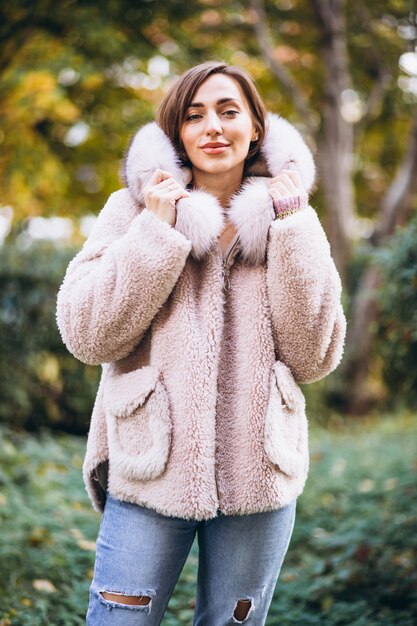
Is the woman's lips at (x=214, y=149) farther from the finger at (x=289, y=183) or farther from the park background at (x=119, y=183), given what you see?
the park background at (x=119, y=183)

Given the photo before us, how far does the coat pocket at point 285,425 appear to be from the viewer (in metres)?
1.84

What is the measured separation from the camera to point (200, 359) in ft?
6.05

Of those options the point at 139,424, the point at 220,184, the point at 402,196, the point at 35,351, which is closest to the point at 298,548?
the point at 139,424

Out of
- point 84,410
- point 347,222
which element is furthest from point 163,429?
point 347,222

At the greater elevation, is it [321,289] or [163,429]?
[321,289]

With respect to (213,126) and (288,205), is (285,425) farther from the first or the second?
(213,126)

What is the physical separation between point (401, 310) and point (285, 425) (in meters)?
2.10

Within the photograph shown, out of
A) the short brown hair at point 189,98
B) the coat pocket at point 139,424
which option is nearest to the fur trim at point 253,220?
the short brown hair at point 189,98

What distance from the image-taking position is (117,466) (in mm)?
1875

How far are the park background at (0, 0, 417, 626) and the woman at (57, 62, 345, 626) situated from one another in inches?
53.5

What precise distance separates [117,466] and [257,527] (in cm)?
42

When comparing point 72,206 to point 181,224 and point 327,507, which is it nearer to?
point 327,507

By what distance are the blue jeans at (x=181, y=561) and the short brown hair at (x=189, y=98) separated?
1.08 meters

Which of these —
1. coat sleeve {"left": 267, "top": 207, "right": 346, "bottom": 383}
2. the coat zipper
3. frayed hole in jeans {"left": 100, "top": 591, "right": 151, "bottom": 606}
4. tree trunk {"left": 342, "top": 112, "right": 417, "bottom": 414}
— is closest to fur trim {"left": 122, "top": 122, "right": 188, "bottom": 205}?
the coat zipper
